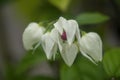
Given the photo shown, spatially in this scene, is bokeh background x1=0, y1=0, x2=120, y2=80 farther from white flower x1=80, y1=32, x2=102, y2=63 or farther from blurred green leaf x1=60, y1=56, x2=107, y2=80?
white flower x1=80, y1=32, x2=102, y2=63

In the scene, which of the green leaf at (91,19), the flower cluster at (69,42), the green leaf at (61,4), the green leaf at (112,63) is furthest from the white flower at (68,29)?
the green leaf at (61,4)

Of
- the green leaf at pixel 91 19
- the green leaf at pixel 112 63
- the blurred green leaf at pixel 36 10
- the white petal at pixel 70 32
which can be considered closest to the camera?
the white petal at pixel 70 32

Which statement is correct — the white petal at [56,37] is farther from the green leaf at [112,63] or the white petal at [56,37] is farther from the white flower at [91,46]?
the green leaf at [112,63]

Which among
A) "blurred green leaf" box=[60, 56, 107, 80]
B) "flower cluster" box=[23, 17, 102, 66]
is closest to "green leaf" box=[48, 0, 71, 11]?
"blurred green leaf" box=[60, 56, 107, 80]

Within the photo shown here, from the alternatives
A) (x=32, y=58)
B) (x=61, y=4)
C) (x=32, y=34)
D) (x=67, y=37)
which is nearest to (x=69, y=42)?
(x=67, y=37)

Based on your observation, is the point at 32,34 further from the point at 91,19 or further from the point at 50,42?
the point at 91,19

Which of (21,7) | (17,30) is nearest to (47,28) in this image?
(21,7)

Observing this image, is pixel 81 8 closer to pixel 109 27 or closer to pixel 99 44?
pixel 109 27
